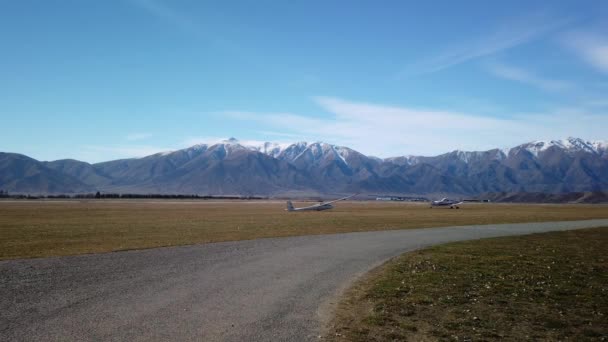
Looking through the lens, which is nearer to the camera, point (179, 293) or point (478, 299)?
point (478, 299)

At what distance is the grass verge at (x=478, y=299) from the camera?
9922 millimetres

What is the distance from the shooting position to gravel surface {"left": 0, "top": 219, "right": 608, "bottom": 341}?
382 inches

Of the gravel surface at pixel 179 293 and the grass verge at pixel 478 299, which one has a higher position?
the gravel surface at pixel 179 293

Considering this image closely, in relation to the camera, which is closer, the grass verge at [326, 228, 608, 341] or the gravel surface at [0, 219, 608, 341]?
the gravel surface at [0, 219, 608, 341]

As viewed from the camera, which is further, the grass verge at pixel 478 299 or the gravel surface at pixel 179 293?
the grass verge at pixel 478 299

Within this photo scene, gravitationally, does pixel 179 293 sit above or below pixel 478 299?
above

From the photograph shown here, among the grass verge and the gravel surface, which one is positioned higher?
the gravel surface

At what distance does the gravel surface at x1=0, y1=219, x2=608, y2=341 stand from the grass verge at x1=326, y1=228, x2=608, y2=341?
0.92m

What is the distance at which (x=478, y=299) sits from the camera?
1266 centimetres

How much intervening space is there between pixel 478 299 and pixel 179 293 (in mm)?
7497

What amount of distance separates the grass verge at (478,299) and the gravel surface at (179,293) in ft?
3.02

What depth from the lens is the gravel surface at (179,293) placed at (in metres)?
9.71

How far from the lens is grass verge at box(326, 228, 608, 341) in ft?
32.6

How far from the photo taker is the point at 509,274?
16328 millimetres
